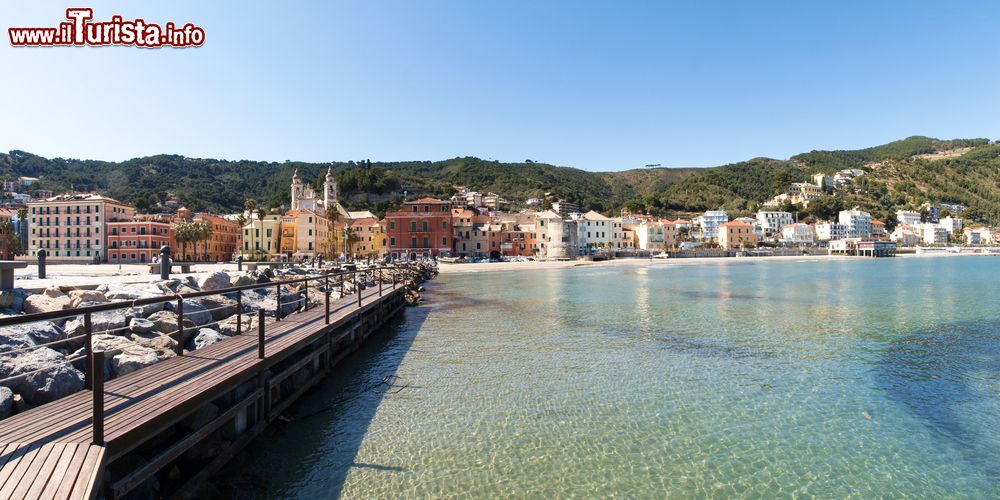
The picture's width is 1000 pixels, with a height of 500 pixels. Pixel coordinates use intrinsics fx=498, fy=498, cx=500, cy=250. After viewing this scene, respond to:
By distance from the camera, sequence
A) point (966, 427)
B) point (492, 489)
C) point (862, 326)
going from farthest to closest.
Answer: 1. point (862, 326)
2. point (966, 427)
3. point (492, 489)

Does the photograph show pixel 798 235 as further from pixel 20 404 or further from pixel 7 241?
pixel 7 241

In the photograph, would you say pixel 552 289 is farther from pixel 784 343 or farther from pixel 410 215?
pixel 410 215

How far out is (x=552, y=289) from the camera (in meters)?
42.5

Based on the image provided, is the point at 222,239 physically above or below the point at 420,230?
below

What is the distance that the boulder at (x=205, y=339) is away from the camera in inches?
414

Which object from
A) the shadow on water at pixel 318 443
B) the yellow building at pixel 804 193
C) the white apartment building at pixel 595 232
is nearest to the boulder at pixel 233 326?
the shadow on water at pixel 318 443

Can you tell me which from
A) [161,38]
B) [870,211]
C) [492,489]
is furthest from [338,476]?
[870,211]

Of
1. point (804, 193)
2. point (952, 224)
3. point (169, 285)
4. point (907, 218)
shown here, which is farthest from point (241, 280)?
point (952, 224)

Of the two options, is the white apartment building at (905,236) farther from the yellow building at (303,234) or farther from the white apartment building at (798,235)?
the yellow building at (303,234)

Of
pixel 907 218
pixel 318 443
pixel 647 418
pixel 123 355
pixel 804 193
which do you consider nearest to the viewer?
pixel 123 355

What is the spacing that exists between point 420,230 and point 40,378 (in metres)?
85.5

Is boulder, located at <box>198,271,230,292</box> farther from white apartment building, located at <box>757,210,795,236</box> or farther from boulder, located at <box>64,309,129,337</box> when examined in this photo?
white apartment building, located at <box>757,210,795,236</box>

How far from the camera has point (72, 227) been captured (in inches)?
2859

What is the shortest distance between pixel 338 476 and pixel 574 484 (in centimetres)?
369
